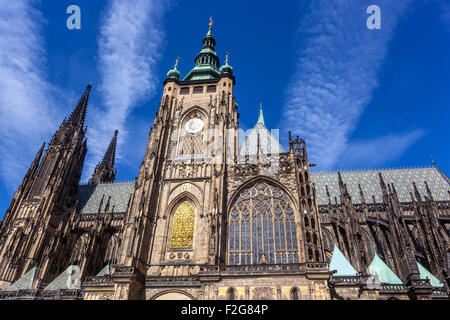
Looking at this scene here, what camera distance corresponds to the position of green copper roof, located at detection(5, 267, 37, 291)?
28862 millimetres

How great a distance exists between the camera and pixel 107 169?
5816cm

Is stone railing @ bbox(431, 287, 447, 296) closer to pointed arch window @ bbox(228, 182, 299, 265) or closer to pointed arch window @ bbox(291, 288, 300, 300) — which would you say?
pointed arch window @ bbox(228, 182, 299, 265)

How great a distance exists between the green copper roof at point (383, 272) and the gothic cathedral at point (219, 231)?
12 centimetres

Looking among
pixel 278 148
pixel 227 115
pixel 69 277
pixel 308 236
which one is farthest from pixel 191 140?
pixel 69 277

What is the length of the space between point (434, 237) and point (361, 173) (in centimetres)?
1576

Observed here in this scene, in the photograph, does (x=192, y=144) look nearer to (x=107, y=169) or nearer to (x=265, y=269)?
(x=265, y=269)

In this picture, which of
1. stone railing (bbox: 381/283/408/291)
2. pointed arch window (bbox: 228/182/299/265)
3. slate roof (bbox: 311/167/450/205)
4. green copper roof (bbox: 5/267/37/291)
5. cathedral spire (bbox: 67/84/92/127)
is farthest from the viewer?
cathedral spire (bbox: 67/84/92/127)

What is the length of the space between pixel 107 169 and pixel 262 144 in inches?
1459

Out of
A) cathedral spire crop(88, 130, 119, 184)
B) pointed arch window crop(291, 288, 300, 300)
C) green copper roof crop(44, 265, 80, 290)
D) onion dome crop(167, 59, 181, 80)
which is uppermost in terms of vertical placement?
cathedral spire crop(88, 130, 119, 184)

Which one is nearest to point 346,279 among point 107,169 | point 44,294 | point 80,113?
point 44,294

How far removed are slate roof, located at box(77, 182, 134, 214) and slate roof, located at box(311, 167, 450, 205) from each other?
26023mm

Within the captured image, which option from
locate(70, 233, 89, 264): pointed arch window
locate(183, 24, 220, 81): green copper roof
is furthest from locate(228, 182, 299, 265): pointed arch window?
locate(70, 233, 89, 264): pointed arch window

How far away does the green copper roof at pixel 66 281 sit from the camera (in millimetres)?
27169
